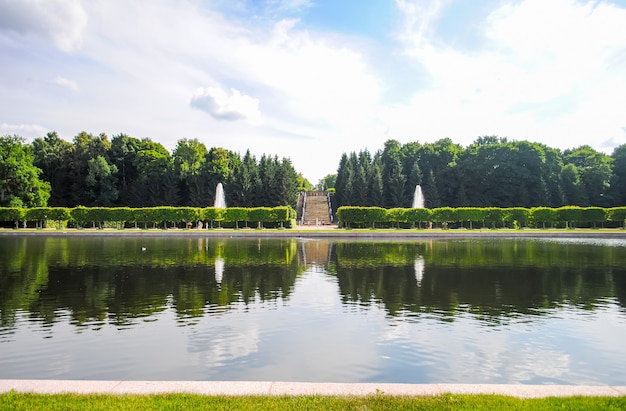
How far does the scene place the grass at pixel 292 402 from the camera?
5.00m

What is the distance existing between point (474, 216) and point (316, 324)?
42.0 meters

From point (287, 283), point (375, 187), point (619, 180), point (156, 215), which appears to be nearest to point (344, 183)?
point (375, 187)

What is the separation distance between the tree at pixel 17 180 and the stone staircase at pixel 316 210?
33.1 metres

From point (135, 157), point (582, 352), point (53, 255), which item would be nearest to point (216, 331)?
point (582, 352)

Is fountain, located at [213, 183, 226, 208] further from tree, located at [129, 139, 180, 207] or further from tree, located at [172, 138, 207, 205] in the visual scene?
tree, located at [129, 139, 180, 207]

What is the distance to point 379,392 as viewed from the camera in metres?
5.41

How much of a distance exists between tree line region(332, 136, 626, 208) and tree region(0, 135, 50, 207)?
38.7 metres

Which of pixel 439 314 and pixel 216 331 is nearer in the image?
pixel 216 331

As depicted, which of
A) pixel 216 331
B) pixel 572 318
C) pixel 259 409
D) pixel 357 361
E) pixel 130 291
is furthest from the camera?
pixel 130 291

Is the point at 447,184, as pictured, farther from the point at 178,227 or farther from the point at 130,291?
the point at 130,291

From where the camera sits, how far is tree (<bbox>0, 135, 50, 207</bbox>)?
5349 centimetres

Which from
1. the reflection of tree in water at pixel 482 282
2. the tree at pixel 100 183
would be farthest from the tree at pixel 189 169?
the reflection of tree in water at pixel 482 282

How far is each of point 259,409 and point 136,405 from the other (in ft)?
4.41

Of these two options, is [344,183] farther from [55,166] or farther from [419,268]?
[419,268]
